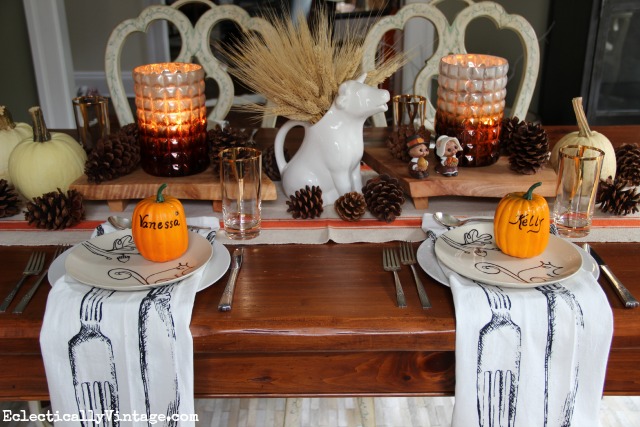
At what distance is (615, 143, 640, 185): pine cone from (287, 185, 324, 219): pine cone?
0.60m

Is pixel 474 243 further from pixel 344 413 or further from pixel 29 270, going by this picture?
pixel 344 413

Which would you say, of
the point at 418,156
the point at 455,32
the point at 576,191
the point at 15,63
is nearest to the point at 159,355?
the point at 418,156

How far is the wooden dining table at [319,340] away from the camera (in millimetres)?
848

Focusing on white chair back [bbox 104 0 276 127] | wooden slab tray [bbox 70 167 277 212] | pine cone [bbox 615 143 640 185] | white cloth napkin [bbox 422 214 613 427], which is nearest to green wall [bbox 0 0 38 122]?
white chair back [bbox 104 0 276 127]

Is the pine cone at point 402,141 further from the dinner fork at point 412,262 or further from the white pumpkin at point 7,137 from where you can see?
the white pumpkin at point 7,137

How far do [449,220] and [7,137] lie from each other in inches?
34.5

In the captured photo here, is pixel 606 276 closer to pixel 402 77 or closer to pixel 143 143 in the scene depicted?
pixel 143 143

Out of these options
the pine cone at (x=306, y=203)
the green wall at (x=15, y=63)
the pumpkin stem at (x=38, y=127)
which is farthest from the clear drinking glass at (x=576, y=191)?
the green wall at (x=15, y=63)

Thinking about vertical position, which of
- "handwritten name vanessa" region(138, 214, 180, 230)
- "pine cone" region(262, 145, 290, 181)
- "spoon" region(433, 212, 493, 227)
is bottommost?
"spoon" region(433, 212, 493, 227)

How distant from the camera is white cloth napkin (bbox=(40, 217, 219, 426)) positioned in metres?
0.84

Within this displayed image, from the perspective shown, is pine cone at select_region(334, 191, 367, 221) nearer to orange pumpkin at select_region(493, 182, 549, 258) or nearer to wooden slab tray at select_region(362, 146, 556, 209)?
wooden slab tray at select_region(362, 146, 556, 209)

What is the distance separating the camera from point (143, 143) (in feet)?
4.06

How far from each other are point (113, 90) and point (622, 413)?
161 cm

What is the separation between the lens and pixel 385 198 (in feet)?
3.80
